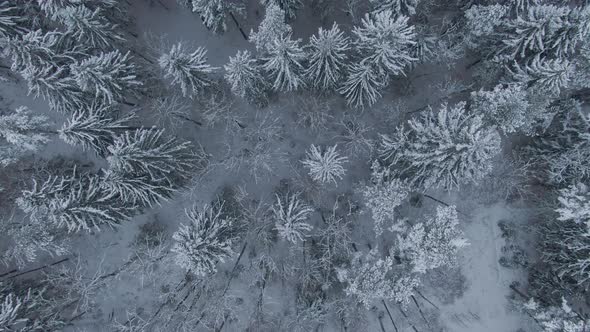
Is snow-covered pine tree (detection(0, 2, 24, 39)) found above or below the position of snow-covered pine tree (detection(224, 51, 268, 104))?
below

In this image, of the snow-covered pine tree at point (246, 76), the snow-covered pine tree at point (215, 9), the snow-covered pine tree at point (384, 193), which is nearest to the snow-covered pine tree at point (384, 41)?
the snow-covered pine tree at point (246, 76)

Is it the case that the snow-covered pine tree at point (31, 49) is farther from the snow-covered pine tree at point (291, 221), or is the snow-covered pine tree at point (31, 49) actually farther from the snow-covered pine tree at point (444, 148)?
the snow-covered pine tree at point (444, 148)

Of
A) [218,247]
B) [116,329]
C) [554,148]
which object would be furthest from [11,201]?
[554,148]

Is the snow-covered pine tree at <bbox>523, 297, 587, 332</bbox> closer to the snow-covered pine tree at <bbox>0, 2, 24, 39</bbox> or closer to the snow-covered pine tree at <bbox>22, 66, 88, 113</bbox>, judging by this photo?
the snow-covered pine tree at <bbox>22, 66, 88, 113</bbox>

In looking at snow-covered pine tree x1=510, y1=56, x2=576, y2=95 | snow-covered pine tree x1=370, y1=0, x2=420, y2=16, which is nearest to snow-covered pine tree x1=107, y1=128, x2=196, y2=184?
snow-covered pine tree x1=370, y1=0, x2=420, y2=16

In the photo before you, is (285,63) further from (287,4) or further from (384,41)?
(384,41)

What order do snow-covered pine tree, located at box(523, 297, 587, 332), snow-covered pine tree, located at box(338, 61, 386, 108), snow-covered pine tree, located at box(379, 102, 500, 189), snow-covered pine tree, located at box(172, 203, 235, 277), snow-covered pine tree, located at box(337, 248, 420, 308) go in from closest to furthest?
snow-covered pine tree, located at box(379, 102, 500, 189) < snow-covered pine tree, located at box(172, 203, 235, 277) < snow-covered pine tree, located at box(338, 61, 386, 108) < snow-covered pine tree, located at box(523, 297, 587, 332) < snow-covered pine tree, located at box(337, 248, 420, 308)
